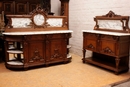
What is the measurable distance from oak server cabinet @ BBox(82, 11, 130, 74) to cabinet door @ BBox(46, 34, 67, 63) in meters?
0.60

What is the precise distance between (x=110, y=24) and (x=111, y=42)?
0.68 meters

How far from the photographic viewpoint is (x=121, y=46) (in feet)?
11.9

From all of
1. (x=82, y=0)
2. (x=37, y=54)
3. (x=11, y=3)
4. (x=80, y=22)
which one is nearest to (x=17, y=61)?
(x=37, y=54)

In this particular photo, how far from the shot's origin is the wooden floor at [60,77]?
10.5 ft

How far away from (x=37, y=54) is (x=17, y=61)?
54 centimetres

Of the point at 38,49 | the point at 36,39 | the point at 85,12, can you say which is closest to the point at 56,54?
the point at 38,49

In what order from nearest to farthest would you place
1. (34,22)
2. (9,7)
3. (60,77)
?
(60,77)
(34,22)
(9,7)

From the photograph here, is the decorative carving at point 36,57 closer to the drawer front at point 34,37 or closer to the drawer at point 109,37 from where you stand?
the drawer front at point 34,37

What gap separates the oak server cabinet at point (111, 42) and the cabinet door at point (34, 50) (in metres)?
1.19

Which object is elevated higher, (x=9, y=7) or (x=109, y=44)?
(x=9, y=7)

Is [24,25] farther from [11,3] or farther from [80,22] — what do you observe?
[11,3]

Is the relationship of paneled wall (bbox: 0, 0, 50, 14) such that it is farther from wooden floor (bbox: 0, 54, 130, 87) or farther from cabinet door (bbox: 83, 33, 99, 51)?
wooden floor (bbox: 0, 54, 130, 87)

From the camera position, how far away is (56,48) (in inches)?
169

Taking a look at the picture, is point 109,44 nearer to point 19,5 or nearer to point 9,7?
point 19,5
